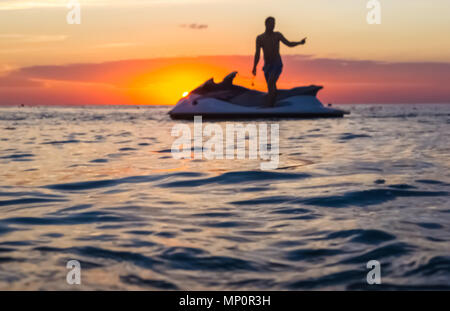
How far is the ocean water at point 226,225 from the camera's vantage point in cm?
276

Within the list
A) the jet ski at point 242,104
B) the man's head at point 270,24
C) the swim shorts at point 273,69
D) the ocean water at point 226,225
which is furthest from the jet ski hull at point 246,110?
the ocean water at point 226,225

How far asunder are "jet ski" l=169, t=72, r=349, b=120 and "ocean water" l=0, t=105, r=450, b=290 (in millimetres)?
17711

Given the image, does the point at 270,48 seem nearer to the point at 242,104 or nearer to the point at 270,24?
the point at 270,24

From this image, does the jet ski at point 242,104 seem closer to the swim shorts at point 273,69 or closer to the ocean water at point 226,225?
the swim shorts at point 273,69

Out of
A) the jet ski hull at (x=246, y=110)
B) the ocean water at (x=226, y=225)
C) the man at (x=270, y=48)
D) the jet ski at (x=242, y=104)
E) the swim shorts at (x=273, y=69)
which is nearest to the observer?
the ocean water at (x=226, y=225)

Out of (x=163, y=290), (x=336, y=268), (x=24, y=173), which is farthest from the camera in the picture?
(x=24, y=173)

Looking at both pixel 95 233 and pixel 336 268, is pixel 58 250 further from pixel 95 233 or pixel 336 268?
pixel 336 268

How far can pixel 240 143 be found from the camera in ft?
39.0

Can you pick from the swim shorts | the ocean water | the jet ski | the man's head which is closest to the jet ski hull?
the jet ski

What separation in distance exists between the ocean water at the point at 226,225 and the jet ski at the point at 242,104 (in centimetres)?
1771

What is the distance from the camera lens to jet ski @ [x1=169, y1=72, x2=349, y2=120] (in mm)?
25312
